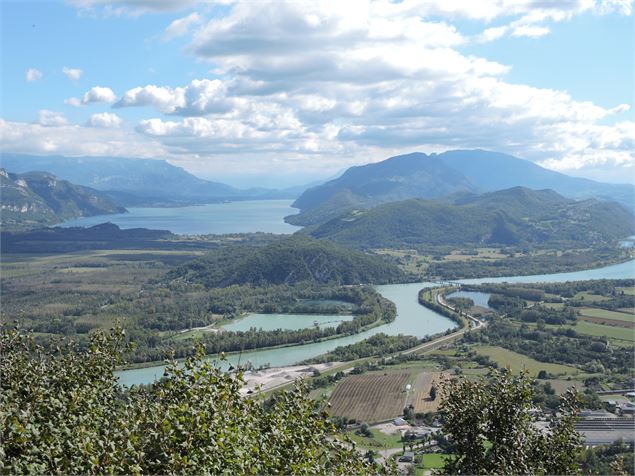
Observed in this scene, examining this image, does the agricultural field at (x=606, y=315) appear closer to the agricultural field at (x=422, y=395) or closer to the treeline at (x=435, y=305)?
the treeline at (x=435, y=305)

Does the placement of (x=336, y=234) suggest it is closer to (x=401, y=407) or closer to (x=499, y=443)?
(x=401, y=407)

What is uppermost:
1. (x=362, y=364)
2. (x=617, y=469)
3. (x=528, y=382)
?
(x=528, y=382)

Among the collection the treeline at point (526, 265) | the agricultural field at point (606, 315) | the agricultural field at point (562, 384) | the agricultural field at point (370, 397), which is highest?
the treeline at point (526, 265)

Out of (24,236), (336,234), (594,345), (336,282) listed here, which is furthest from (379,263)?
(24,236)

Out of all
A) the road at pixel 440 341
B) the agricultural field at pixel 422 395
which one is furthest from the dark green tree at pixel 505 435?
the road at pixel 440 341

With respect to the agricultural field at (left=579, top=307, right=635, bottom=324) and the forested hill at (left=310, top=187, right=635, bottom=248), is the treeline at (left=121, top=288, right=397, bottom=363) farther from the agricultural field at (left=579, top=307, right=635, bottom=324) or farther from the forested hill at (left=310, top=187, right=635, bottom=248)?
the forested hill at (left=310, top=187, right=635, bottom=248)

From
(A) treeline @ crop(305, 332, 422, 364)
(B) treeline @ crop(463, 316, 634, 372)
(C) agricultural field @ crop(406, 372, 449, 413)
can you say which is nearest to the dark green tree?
(C) agricultural field @ crop(406, 372, 449, 413)

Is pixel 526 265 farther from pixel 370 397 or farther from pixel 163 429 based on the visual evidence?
pixel 163 429
